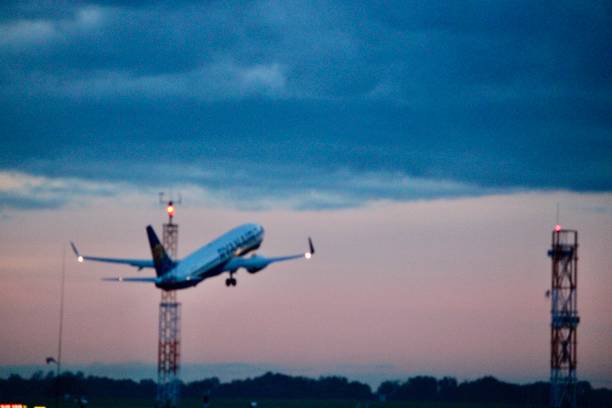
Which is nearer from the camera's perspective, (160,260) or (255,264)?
(160,260)

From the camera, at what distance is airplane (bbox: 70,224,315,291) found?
161750mm

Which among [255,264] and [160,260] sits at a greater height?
[255,264]

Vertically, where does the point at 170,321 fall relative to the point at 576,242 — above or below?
below

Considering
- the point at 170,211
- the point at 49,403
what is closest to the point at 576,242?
the point at 170,211

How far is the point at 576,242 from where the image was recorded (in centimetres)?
15088

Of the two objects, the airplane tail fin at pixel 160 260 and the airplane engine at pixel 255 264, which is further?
the airplane engine at pixel 255 264

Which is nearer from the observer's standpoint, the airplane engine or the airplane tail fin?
→ the airplane tail fin

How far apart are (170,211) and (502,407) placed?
170 feet

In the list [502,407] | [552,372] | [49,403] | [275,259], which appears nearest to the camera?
[552,372]

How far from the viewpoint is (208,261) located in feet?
560

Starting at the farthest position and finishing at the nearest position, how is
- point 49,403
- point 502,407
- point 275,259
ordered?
point 275,259 < point 502,407 < point 49,403

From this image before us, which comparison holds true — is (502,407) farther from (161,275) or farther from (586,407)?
(161,275)

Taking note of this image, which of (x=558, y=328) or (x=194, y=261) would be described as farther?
(x=194, y=261)

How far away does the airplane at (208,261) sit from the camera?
16175cm
